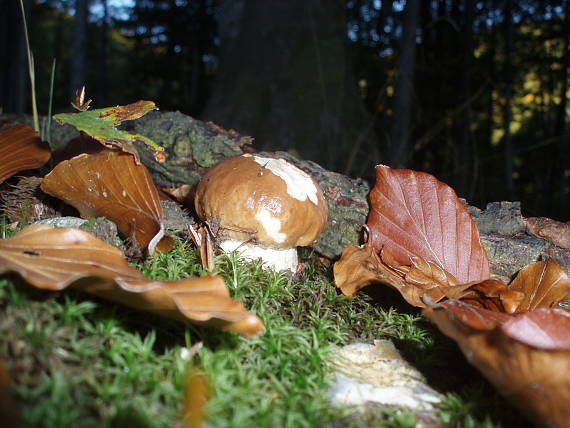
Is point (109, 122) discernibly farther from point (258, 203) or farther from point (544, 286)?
point (544, 286)

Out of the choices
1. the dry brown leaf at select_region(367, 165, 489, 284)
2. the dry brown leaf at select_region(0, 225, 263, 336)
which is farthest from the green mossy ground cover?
the dry brown leaf at select_region(367, 165, 489, 284)

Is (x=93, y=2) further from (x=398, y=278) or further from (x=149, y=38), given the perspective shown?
(x=398, y=278)

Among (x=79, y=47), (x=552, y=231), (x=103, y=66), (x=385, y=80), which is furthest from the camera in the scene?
(x=103, y=66)

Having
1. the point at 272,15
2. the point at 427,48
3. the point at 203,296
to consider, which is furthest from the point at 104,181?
the point at 427,48

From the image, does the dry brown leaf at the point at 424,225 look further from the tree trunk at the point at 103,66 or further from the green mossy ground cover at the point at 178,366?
Answer: the tree trunk at the point at 103,66

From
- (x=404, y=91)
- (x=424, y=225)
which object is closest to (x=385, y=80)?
(x=404, y=91)

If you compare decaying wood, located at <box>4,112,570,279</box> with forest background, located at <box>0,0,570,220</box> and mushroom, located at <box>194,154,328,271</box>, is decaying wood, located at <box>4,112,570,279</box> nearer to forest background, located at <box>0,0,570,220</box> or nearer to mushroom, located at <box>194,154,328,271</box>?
mushroom, located at <box>194,154,328,271</box>

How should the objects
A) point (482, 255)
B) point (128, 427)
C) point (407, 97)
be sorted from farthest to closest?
point (407, 97) → point (482, 255) → point (128, 427)
